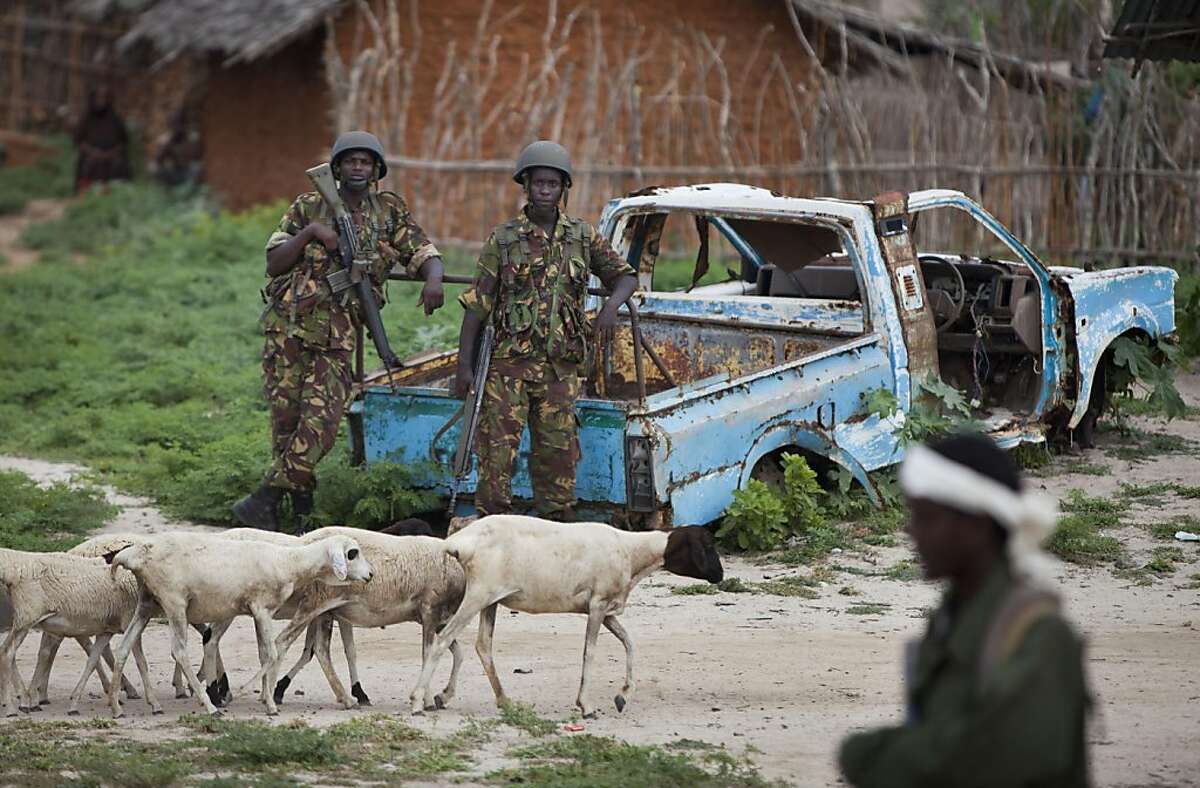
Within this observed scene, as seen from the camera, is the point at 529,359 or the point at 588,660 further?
the point at 529,359

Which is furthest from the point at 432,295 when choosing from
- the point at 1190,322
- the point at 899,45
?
the point at 899,45

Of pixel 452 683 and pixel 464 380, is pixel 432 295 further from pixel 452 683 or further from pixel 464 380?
pixel 452 683

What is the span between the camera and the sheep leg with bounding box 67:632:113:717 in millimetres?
5996

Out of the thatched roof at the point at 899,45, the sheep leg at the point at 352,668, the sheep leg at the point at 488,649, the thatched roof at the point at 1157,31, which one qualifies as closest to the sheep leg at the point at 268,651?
the sheep leg at the point at 352,668

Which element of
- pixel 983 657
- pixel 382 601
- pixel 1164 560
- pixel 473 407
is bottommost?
pixel 1164 560

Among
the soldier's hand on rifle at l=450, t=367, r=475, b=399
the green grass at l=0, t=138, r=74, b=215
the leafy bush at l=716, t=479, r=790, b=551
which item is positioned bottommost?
the leafy bush at l=716, t=479, r=790, b=551

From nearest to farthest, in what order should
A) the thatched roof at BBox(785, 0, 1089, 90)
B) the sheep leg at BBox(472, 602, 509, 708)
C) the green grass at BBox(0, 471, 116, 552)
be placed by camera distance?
the sheep leg at BBox(472, 602, 509, 708) < the green grass at BBox(0, 471, 116, 552) < the thatched roof at BBox(785, 0, 1089, 90)

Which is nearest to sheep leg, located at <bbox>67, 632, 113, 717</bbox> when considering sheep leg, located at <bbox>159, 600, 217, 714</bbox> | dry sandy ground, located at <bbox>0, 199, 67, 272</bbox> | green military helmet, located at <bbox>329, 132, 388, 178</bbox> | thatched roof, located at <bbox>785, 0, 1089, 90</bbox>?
sheep leg, located at <bbox>159, 600, 217, 714</bbox>

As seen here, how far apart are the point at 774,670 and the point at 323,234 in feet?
10.2

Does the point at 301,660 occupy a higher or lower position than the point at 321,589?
lower

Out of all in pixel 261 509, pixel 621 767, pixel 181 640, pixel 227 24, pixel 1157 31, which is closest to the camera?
pixel 621 767

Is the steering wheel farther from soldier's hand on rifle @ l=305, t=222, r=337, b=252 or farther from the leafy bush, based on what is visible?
soldier's hand on rifle @ l=305, t=222, r=337, b=252

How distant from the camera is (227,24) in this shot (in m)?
19.8

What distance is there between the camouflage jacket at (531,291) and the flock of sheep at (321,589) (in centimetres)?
188
